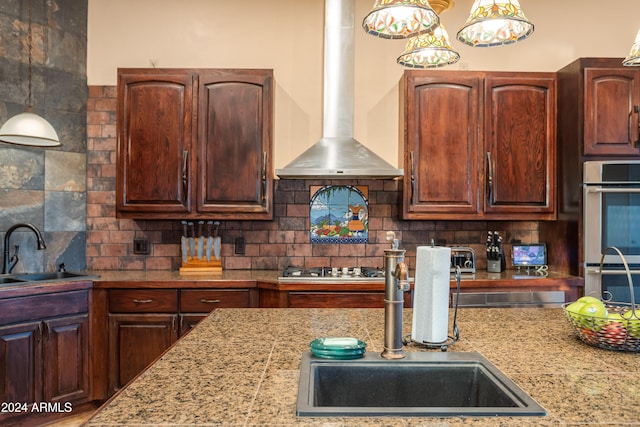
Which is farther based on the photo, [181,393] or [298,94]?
[298,94]

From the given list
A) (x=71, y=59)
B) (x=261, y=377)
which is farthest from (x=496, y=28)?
(x=71, y=59)

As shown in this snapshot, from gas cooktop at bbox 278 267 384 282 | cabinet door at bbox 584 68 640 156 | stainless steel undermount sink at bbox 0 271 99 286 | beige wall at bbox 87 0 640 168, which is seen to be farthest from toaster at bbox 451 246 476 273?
stainless steel undermount sink at bbox 0 271 99 286

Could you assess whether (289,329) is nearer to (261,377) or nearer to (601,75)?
(261,377)

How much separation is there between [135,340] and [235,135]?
62.2 inches

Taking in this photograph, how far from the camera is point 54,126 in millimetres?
3498

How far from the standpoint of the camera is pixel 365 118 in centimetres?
384

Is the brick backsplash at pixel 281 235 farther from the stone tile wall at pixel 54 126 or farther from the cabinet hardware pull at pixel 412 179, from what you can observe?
the cabinet hardware pull at pixel 412 179

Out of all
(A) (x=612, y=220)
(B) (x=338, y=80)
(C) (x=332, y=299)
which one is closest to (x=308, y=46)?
(B) (x=338, y=80)

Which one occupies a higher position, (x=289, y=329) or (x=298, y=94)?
(x=298, y=94)

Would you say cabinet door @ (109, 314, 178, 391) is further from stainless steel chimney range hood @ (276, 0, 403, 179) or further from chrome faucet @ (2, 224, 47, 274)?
stainless steel chimney range hood @ (276, 0, 403, 179)

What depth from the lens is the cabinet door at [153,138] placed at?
3.34m

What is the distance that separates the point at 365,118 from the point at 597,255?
6.51 feet

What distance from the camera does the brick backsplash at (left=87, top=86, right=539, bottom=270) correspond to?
3.75m

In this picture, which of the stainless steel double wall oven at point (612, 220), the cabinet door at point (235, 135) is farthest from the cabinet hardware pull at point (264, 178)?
the stainless steel double wall oven at point (612, 220)
